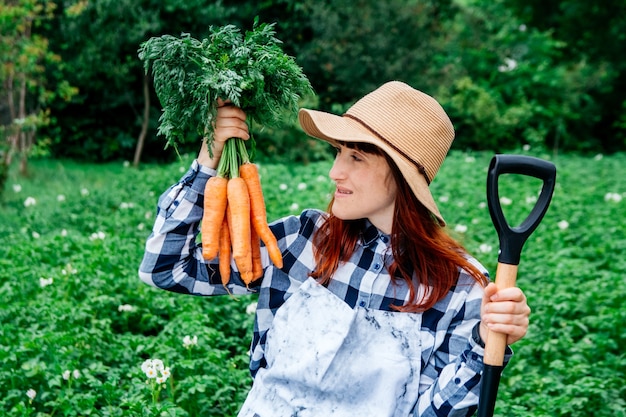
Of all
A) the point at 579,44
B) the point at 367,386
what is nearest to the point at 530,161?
the point at 367,386

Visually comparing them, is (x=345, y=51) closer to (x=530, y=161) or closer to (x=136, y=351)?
(x=136, y=351)

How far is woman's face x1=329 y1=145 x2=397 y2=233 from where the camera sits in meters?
1.96

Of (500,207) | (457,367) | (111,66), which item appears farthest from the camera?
(111,66)

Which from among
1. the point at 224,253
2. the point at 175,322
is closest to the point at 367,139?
the point at 224,253

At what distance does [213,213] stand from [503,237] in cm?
77

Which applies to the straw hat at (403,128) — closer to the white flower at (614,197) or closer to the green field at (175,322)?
the green field at (175,322)

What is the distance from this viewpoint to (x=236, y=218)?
1973 millimetres

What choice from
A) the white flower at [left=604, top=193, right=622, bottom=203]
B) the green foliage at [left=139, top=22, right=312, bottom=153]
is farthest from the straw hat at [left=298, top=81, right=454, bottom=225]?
the white flower at [left=604, top=193, right=622, bottom=203]

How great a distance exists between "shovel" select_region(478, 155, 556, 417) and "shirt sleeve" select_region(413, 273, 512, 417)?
0.27ft

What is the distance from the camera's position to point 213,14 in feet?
42.2

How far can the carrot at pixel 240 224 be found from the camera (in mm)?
1959

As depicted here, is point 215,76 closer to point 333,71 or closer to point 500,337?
point 500,337

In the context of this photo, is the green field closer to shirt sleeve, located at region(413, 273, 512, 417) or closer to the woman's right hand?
shirt sleeve, located at region(413, 273, 512, 417)

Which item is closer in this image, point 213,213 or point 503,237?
point 503,237
